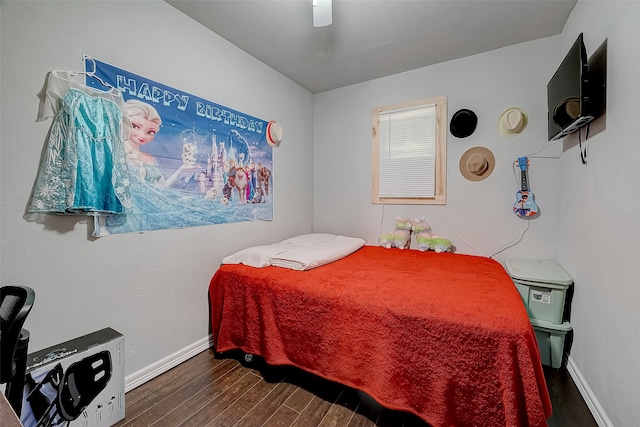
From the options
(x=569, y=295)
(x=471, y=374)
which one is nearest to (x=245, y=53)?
(x=471, y=374)

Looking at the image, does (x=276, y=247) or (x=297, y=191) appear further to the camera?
(x=297, y=191)

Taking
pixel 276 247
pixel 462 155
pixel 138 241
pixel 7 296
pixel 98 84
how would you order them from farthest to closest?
pixel 462 155, pixel 276 247, pixel 138 241, pixel 98 84, pixel 7 296

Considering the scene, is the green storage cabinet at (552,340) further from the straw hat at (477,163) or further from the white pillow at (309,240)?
the white pillow at (309,240)

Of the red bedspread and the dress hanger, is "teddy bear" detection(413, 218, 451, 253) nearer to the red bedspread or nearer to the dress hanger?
the red bedspread

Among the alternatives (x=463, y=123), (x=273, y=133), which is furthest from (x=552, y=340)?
(x=273, y=133)

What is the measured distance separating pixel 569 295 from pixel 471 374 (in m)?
1.30

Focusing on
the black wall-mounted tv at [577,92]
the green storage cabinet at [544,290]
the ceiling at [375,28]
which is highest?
the ceiling at [375,28]

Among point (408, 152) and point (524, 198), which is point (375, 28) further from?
point (524, 198)

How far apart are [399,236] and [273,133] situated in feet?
5.38

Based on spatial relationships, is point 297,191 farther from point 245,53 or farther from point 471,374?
point 471,374

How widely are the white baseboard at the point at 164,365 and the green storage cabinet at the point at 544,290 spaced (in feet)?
7.81

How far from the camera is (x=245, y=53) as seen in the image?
235cm

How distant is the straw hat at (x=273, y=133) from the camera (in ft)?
8.47

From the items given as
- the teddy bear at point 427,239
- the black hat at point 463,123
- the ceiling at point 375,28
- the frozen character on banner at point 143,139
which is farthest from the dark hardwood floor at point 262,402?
the ceiling at point 375,28
